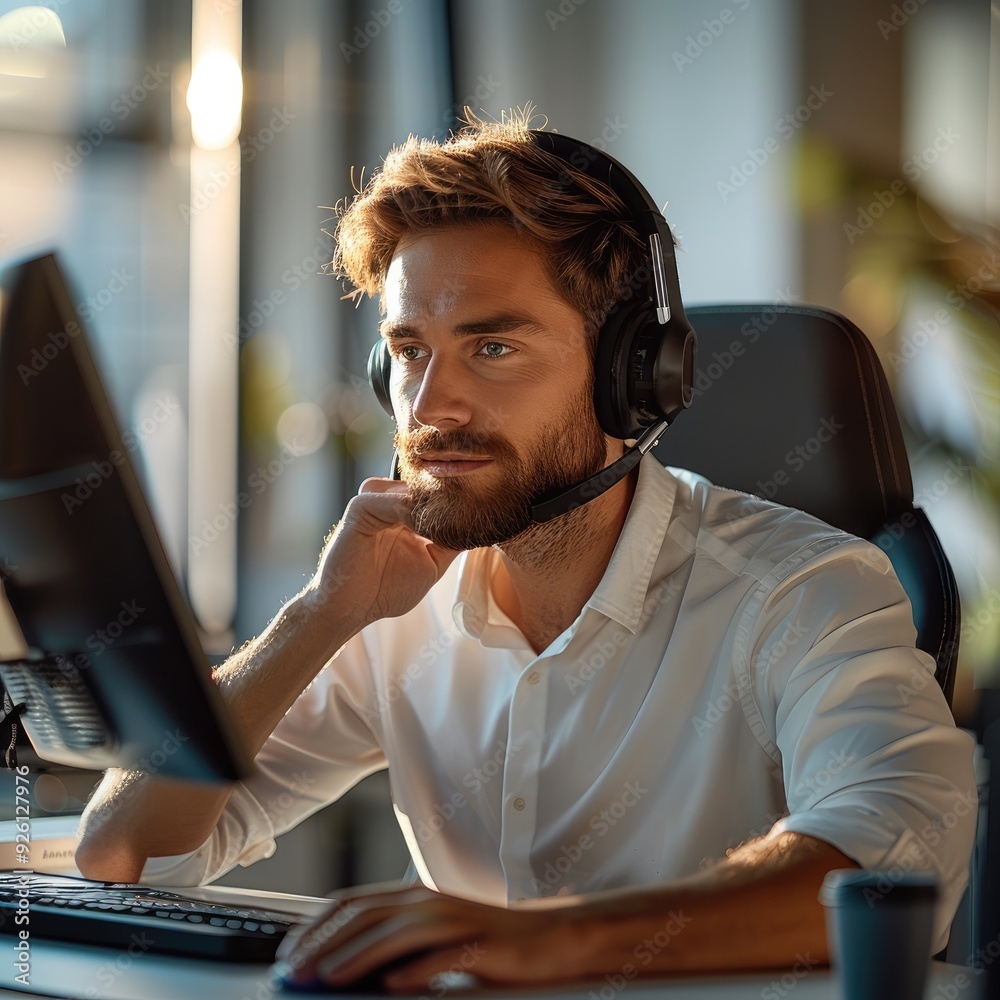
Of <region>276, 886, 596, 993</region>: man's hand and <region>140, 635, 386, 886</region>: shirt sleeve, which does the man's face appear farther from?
<region>276, 886, 596, 993</region>: man's hand

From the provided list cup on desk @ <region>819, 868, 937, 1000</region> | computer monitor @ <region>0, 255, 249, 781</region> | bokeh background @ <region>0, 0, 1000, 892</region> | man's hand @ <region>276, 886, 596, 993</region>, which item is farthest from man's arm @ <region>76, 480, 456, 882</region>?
bokeh background @ <region>0, 0, 1000, 892</region>

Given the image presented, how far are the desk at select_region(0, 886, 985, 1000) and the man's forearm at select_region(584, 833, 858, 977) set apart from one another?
0.02m

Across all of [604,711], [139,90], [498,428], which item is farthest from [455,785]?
[139,90]

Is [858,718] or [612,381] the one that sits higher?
[612,381]

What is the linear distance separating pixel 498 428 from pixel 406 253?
0.24 meters

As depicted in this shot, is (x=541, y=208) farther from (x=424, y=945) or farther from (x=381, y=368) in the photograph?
(x=424, y=945)

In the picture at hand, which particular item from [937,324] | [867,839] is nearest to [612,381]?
[867,839]

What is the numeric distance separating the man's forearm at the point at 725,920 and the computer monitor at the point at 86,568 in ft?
0.84

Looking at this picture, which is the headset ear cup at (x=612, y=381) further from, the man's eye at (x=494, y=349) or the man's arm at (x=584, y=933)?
the man's arm at (x=584, y=933)

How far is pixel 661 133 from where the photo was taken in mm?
2461

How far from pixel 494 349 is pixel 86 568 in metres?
0.62

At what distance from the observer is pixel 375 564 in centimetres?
135

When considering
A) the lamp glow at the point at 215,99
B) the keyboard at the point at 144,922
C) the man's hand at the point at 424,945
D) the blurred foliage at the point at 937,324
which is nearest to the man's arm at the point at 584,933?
the man's hand at the point at 424,945

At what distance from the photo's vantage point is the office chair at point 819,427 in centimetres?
118
